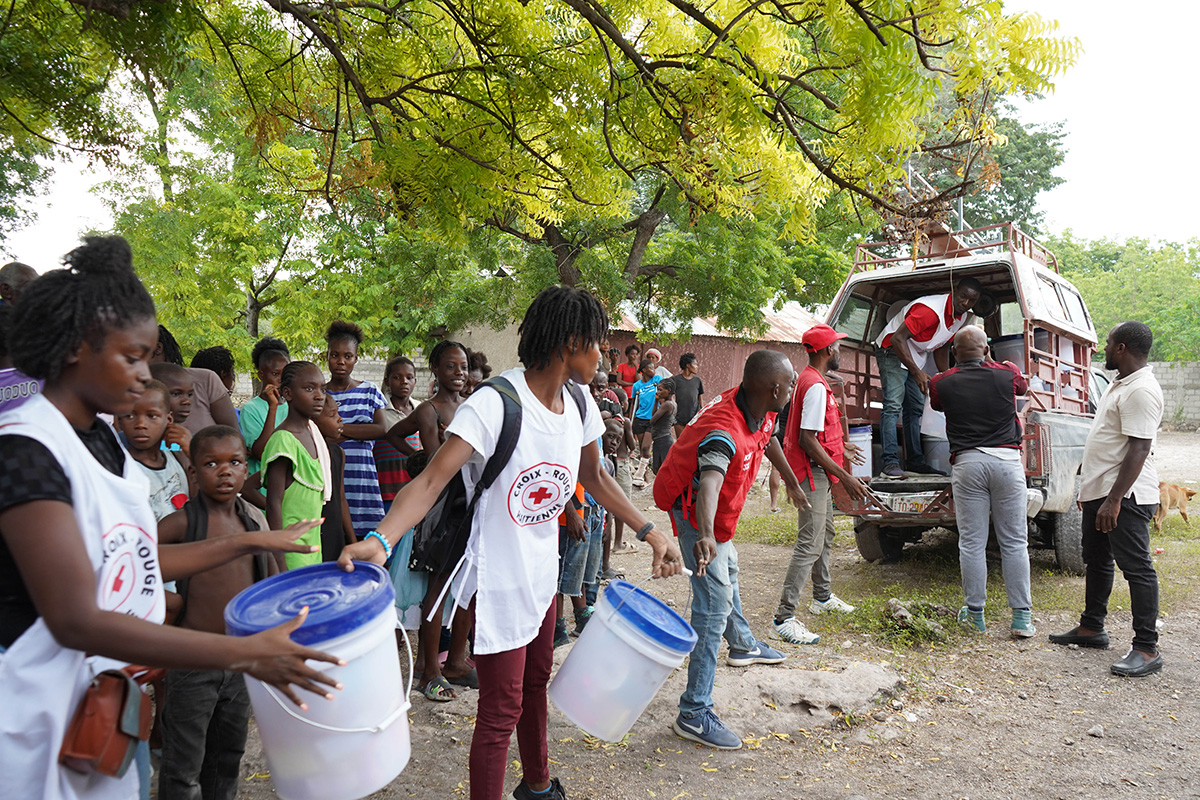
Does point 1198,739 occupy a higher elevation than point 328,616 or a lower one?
lower

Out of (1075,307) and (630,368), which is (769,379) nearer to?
(1075,307)

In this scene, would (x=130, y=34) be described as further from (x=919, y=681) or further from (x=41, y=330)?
(x=919, y=681)

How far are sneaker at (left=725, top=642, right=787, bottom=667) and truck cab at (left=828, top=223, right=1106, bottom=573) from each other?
1.72 meters

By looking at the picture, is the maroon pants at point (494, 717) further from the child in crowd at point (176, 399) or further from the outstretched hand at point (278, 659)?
the child in crowd at point (176, 399)

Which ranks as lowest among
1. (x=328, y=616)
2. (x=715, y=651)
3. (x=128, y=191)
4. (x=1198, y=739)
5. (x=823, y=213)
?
(x=1198, y=739)

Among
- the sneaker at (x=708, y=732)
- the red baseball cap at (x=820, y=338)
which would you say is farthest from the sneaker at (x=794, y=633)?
the red baseball cap at (x=820, y=338)

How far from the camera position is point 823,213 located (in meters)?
12.5

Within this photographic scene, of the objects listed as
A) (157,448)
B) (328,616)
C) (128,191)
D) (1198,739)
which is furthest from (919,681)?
(128,191)

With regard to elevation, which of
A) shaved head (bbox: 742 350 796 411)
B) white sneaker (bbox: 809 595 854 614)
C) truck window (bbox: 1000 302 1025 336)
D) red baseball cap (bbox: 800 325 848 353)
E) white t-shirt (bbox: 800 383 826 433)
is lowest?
white sneaker (bbox: 809 595 854 614)

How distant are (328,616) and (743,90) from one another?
2914mm

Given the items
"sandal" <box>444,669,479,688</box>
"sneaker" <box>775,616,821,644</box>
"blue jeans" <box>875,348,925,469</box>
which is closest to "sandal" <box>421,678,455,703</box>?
"sandal" <box>444,669,479,688</box>

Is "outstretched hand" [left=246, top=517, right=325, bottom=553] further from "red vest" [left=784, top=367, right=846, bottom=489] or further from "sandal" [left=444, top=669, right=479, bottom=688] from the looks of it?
"red vest" [left=784, top=367, right=846, bottom=489]

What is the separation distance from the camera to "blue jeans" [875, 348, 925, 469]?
698cm

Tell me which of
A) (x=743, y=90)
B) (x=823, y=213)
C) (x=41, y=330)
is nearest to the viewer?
(x=41, y=330)
